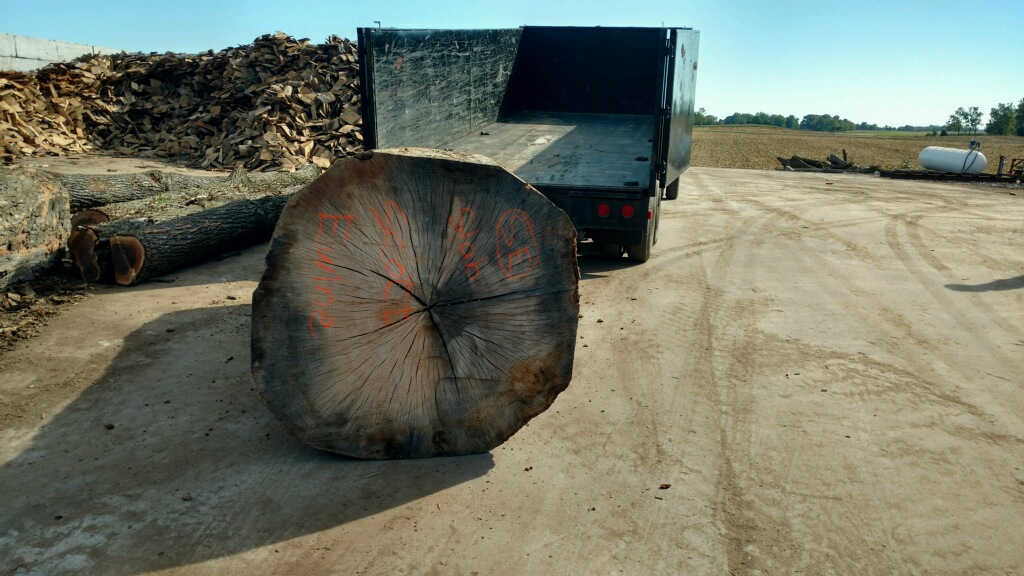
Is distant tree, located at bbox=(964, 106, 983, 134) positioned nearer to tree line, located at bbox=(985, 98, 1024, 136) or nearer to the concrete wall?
tree line, located at bbox=(985, 98, 1024, 136)

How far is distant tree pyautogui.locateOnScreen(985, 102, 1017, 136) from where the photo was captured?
83.5 meters

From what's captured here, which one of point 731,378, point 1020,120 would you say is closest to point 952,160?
point 731,378

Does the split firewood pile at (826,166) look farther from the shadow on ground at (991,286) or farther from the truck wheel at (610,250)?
the truck wheel at (610,250)

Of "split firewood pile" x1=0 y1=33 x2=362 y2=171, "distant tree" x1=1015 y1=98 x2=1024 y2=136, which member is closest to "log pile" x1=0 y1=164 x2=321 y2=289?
"split firewood pile" x1=0 y1=33 x2=362 y2=171

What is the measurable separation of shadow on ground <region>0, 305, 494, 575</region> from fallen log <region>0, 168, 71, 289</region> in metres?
2.47

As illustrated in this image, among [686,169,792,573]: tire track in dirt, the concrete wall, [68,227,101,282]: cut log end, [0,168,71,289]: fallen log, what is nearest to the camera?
[686,169,792,573]: tire track in dirt

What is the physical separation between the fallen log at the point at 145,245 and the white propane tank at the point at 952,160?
21533 millimetres

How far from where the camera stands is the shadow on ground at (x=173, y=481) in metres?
3.47

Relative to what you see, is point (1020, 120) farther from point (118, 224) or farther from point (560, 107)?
point (118, 224)

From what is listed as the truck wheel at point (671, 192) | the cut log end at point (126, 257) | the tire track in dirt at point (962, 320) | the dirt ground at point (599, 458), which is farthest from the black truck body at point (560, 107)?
the tire track in dirt at point (962, 320)

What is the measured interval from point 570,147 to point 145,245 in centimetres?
511

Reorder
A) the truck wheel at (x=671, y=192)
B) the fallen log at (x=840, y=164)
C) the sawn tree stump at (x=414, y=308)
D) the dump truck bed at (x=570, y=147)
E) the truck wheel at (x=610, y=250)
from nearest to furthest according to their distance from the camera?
the sawn tree stump at (x=414, y=308)
the dump truck bed at (x=570, y=147)
the truck wheel at (x=610, y=250)
the truck wheel at (x=671, y=192)
the fallen log at (x=840, y=164)

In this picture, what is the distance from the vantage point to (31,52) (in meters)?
18.5

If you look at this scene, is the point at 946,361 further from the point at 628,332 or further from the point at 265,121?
the point at 265,121
